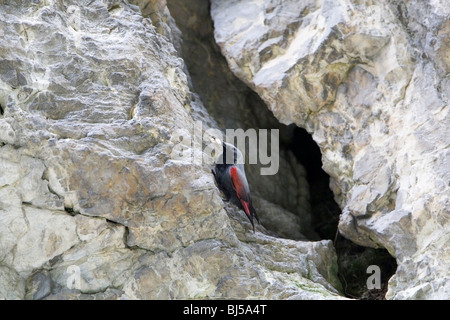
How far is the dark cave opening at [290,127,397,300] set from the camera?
16.3 feet

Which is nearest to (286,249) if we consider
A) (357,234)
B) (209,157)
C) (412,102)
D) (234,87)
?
(357,234)

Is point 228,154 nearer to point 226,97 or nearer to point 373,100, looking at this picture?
point 373,100

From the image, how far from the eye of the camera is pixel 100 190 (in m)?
3.83

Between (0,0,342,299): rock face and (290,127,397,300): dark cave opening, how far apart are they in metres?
0.70

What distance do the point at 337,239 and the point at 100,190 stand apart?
2.62m

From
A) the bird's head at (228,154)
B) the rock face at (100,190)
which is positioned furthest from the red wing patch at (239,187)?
the rock face at (100,190)

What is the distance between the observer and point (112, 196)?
12.6 feet

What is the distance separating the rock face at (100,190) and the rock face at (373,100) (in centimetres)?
69

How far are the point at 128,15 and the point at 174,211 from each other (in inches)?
68.9

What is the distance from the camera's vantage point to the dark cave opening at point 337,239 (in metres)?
4.97

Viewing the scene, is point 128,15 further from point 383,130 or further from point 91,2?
point 383,130

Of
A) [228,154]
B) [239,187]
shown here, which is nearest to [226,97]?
[228,154]

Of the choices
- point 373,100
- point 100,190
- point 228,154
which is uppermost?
point 373,100

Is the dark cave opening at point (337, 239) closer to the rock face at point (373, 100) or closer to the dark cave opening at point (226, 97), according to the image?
the dark cave opening at point (226, 97)
